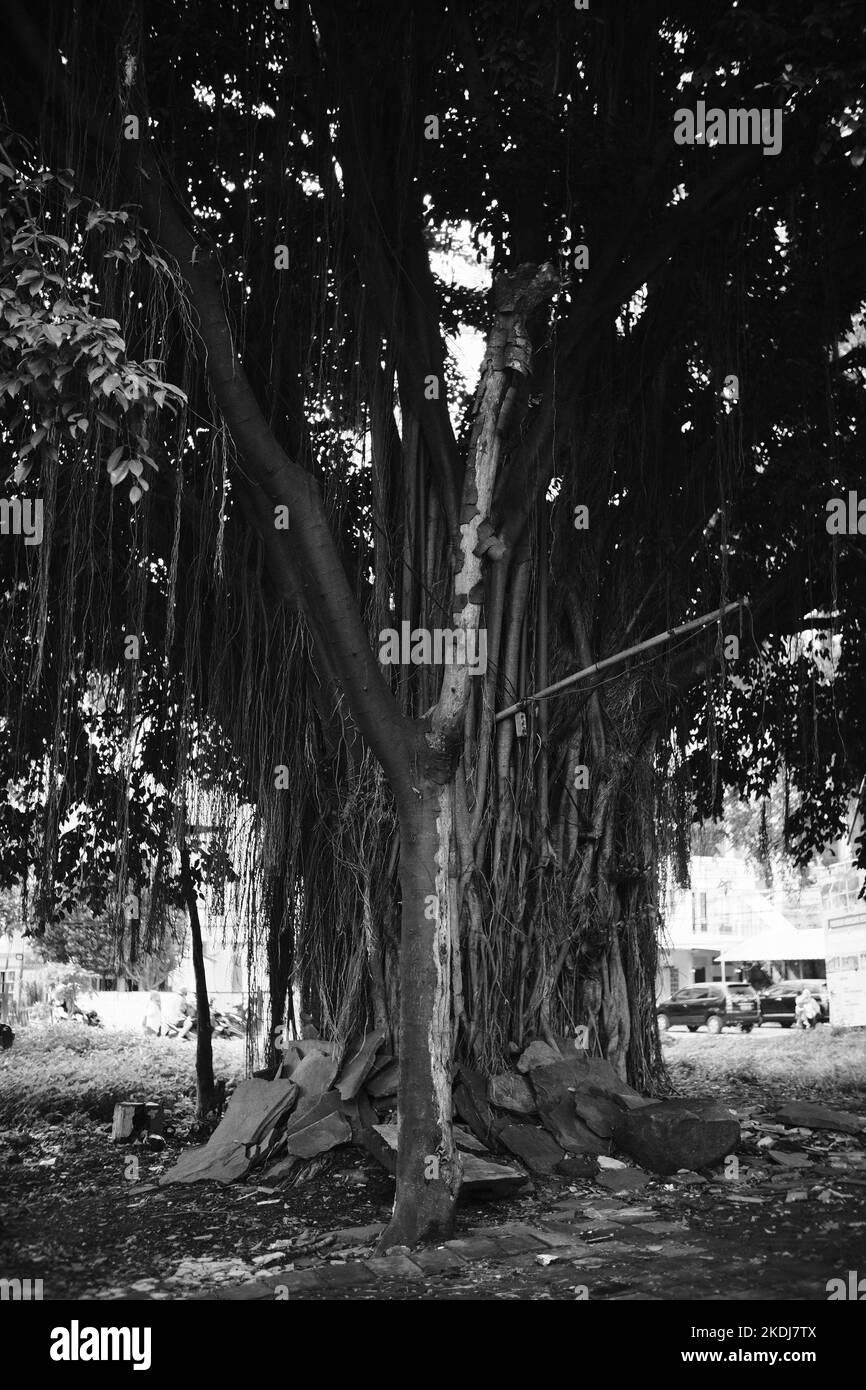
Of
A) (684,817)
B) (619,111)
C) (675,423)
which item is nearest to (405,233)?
(619,111)

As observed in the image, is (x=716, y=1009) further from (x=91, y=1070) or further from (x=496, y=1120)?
(x=496, y=1120)

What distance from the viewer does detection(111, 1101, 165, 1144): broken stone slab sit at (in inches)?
319

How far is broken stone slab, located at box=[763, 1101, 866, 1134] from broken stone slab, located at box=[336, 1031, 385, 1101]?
276 centimetres

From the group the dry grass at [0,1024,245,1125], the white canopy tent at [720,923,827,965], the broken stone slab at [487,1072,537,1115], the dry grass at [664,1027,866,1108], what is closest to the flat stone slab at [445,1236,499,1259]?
the broken stone slab at [487,1072,537,1115]

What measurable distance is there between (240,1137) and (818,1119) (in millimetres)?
3515

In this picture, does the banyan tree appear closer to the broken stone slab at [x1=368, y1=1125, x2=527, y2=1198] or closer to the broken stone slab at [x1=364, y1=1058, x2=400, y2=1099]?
the broken stone slab at [x1=364, y1=1058, x2=400, y2=1099]

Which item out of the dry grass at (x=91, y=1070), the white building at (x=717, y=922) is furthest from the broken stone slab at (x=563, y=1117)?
the white building at (x=717, y=922)

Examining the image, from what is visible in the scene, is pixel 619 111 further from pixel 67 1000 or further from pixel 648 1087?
pixel 67 1000

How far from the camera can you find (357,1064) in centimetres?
606

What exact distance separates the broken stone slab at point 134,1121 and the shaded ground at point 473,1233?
1.08 metres

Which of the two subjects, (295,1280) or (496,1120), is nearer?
(295,1280)

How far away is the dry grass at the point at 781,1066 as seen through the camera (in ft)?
32.0

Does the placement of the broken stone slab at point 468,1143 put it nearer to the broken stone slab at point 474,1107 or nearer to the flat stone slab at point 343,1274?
the broken stone slab at point 474,1107

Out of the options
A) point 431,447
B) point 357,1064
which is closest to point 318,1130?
point 357,1064
